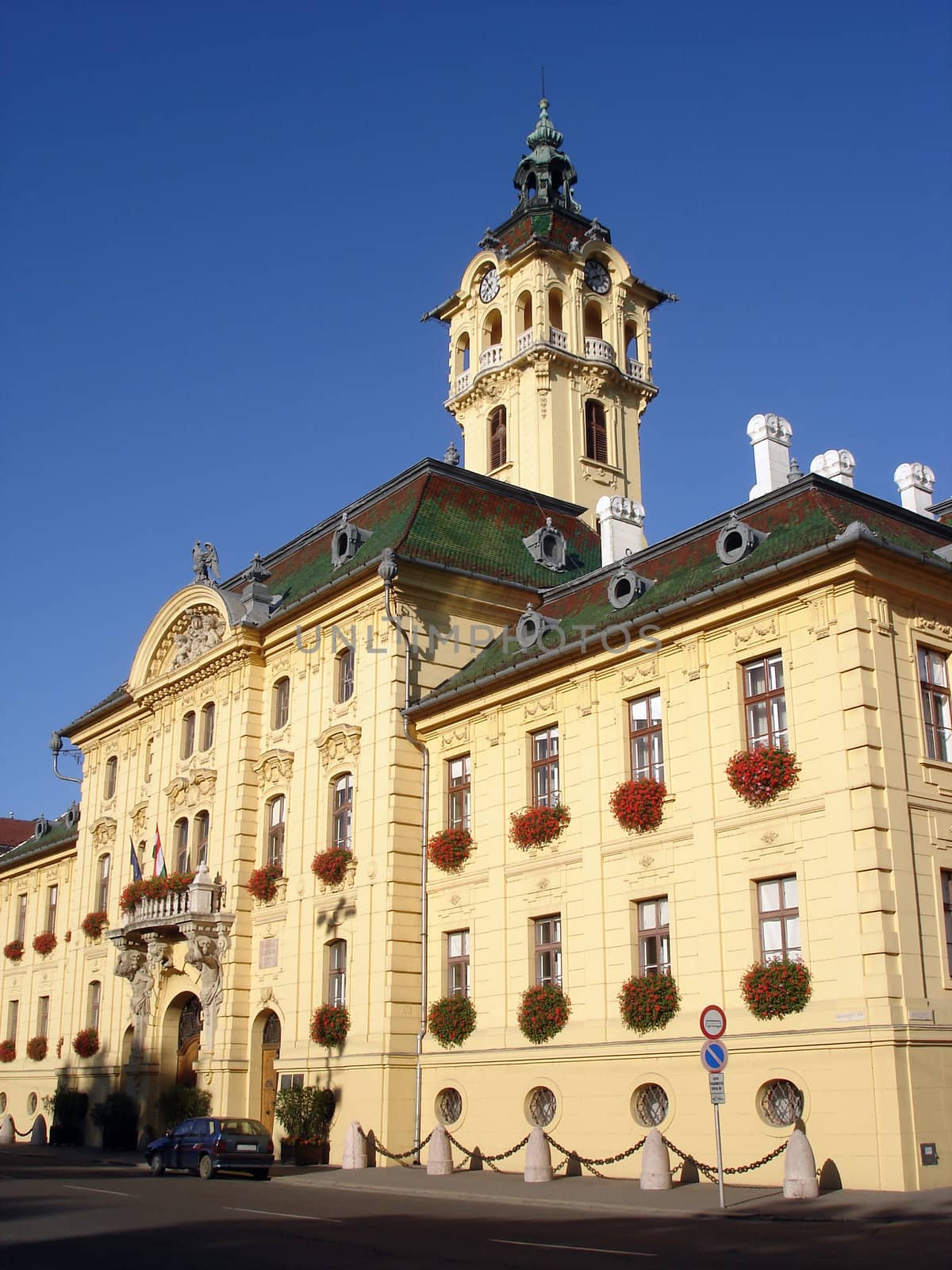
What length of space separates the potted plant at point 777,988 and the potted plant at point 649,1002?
1918mm

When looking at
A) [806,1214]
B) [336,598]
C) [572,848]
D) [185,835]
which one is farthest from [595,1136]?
[185,835]

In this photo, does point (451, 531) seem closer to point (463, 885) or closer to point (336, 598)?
point (336, 598)

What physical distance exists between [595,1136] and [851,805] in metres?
8.41

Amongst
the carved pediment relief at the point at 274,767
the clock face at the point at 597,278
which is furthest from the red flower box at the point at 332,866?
the clock face at the point at 597,278

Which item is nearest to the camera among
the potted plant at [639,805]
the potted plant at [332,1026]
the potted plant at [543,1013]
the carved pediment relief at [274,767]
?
the potted plant at [639,805]

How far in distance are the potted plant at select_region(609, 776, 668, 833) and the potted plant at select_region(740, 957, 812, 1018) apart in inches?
150

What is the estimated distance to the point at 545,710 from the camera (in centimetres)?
2917

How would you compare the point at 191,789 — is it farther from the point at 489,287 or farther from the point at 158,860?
the point at 489,287

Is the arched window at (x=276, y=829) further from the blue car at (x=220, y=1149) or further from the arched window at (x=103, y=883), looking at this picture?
the arched window at (x=103, y=883)

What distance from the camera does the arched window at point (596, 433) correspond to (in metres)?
47.4

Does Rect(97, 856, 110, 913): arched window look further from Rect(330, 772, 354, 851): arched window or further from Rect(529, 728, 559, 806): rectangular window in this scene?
Rect(529, 728, 559, 806): rectangular window

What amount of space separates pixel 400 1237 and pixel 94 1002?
31.0 meters

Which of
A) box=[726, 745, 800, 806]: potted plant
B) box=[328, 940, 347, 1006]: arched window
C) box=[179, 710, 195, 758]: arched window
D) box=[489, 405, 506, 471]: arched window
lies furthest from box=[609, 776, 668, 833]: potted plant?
box=[489, 405, 506, 471]: arched window

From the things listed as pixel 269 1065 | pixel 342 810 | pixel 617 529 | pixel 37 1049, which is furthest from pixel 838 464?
pixel 37 1049
